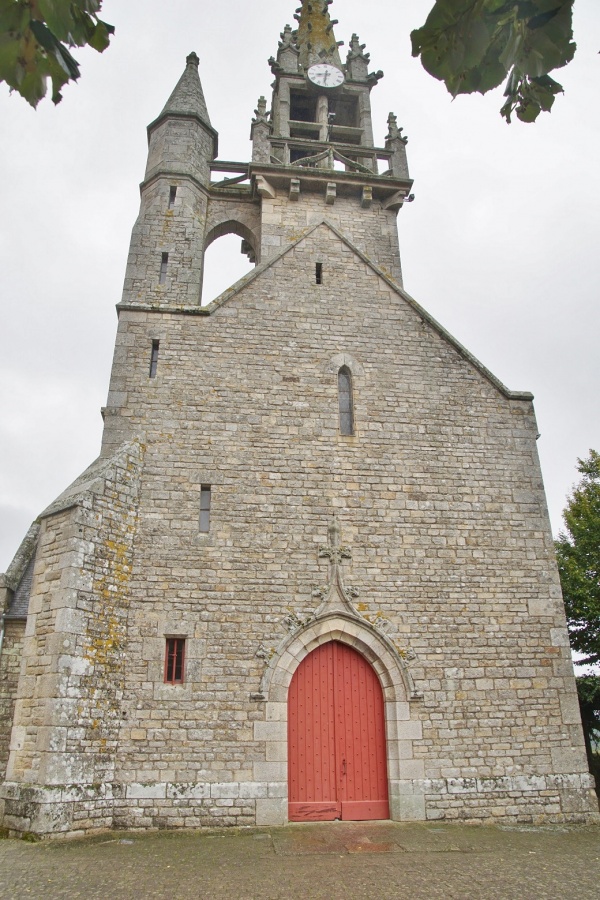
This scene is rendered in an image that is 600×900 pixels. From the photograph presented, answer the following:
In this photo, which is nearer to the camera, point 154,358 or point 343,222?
point 154,358

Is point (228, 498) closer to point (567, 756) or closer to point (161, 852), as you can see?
point (161, 852)

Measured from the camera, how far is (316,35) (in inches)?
645

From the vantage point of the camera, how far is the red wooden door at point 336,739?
8203 millimetres

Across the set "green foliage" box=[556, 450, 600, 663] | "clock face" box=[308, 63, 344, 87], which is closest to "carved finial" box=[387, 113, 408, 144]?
"clock face" box=[308, 63, 344, 87]

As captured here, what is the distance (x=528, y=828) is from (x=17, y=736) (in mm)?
6339

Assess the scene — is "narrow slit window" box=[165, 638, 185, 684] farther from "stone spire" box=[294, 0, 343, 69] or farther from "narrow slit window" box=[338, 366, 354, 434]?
"stone spire" box=[294, 0, 343, 69]

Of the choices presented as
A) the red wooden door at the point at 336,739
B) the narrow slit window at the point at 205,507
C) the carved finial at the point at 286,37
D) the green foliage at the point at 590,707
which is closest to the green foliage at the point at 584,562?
the green foliage at the point at 590,707

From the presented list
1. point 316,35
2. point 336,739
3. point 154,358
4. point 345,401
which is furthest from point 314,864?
point 316,35

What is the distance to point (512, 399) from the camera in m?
10.5

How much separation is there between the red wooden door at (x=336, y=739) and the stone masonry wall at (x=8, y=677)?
4741 millimetres

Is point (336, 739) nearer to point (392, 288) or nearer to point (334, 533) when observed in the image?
point (334, 533)

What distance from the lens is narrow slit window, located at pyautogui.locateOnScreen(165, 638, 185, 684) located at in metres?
8.25

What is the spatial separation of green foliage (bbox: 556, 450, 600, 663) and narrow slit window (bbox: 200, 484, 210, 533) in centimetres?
919

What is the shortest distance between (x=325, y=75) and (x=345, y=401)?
9.68m
